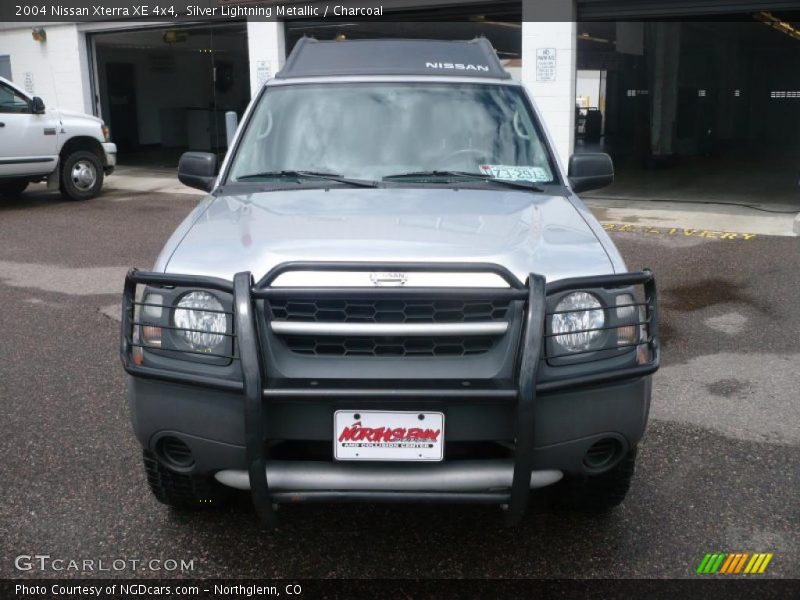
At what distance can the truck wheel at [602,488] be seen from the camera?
3207 millimetres

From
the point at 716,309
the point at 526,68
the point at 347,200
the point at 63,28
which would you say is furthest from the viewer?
the point at 63,28

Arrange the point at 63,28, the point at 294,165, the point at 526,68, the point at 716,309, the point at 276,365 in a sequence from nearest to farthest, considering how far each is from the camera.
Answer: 1. the point at 276,365
2. the point at 294,165
3. the point at 716,309
4. the point at 526,68
5. the point at 63,28

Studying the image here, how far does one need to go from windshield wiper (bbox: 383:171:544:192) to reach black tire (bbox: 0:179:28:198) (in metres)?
10.2

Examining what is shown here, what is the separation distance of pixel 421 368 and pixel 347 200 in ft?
3.58

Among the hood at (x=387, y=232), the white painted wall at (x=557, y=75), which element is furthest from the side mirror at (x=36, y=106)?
the hood at (x=387, y=232)

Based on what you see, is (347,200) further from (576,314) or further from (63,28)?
(63,28)

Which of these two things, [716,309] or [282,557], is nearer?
[282,557]

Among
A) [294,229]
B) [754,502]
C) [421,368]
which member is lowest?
[754,502]

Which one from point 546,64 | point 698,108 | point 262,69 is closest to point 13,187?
point 262,69

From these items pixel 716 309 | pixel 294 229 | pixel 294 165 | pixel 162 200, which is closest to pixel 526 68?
pixel 162 200

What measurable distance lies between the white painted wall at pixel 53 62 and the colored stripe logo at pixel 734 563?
58.1ft

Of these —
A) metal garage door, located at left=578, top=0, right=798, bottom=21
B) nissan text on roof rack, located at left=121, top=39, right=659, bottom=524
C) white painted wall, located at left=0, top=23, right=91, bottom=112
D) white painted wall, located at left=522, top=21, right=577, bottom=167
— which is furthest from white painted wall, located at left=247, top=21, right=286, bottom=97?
nissan text on roof rack, located at left=121, top=39, right=659, bottom=524

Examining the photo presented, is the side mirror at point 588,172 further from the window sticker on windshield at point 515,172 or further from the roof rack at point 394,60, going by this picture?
the roof rack at point 394,60

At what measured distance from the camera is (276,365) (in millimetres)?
2697
